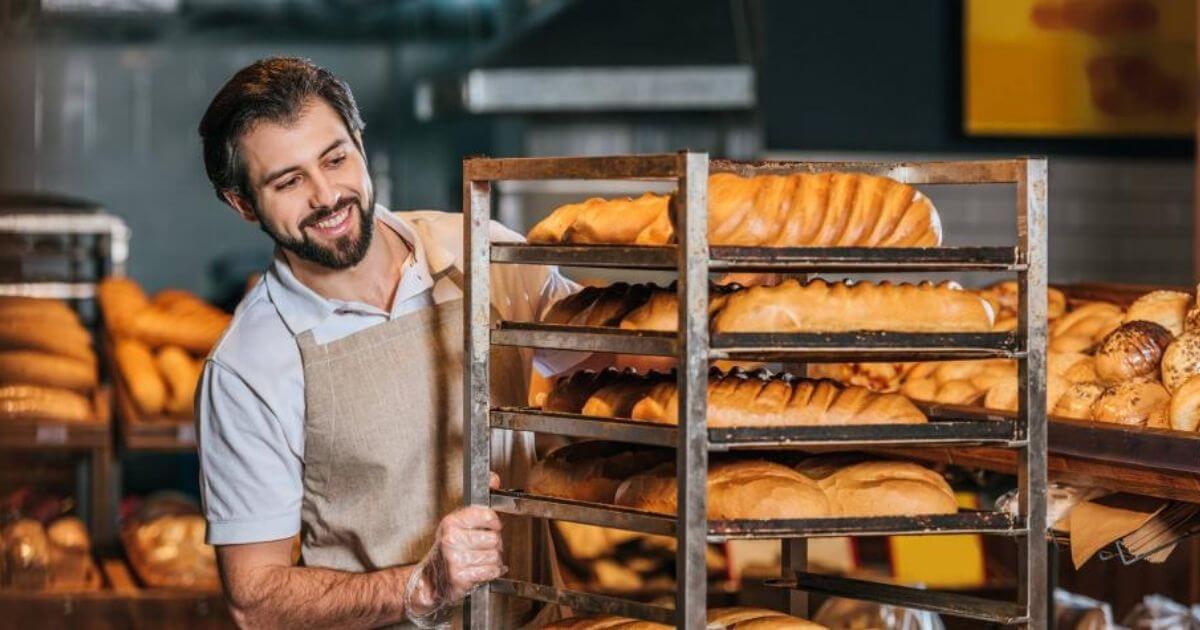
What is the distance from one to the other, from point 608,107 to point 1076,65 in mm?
1954

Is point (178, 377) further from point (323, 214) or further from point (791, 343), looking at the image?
point (791, 343)

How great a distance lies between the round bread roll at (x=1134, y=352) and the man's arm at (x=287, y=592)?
3.74ft

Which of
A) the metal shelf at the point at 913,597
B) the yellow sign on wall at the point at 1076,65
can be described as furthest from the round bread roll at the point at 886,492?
the yellow sign on wall at the point at 1076,65

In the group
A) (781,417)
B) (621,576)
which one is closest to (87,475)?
(621,576)

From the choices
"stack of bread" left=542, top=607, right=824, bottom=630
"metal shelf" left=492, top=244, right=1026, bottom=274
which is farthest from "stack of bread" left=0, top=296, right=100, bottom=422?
"metal shelf" left=492, top=244, right=1026, bottom=274

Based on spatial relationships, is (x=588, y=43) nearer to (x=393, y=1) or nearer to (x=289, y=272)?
(x=393, y=1)

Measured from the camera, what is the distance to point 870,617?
11.0 ft

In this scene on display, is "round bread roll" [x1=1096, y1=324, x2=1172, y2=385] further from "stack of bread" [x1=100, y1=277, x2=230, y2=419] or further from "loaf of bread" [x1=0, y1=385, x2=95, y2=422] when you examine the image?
→ "stack of bread" [x1=100, y1=277, x2=230, y2=419]

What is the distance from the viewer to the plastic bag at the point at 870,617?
3227mm

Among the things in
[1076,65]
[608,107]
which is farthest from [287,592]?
[1076,65]

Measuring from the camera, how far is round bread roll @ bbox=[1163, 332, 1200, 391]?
7.78 ft

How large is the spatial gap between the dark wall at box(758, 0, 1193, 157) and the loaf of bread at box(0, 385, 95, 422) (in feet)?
10.1

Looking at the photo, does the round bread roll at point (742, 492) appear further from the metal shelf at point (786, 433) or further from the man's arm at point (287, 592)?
the man's arm at point (287, 592)

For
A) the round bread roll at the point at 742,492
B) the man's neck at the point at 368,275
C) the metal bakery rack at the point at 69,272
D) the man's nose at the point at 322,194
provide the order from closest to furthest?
the round bread roll at the point at 742,492 → the man's nose at the point at 322,194 → the man's neck at the point at 368,275 → the metal bakery rack at the point at 69,272
